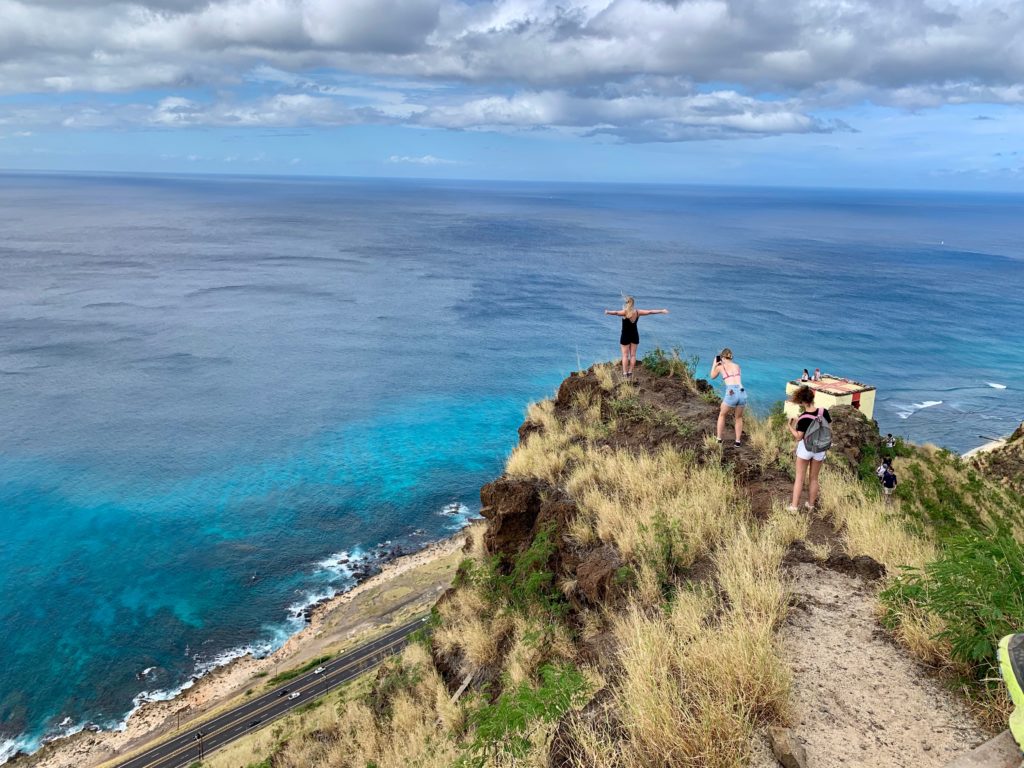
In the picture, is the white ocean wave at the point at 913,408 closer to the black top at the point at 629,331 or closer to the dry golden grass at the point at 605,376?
the dry golden grass at the point at 605,376

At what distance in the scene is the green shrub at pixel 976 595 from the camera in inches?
207

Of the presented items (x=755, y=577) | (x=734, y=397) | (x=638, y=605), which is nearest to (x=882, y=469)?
(x=734, y=397)

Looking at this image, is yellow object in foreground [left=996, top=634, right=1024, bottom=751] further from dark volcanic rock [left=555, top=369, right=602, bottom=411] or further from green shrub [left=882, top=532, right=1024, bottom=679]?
dark volcanic rock [left=555, top=369, right=602, bottom=411]

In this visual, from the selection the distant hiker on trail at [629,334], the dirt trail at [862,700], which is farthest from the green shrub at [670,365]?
the dirt trail at [862,700]

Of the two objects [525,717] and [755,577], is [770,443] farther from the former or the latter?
[525,717]

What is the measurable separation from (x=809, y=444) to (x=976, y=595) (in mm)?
4422

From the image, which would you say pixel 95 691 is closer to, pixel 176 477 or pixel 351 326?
pixel 176 477

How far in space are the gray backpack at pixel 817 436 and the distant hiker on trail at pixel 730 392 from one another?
6.69ft

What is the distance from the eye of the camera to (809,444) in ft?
32.3

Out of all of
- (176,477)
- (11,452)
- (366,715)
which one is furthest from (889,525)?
(11,452)

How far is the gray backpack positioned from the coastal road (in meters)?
15.6

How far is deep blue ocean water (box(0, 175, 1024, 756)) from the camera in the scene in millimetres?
30938

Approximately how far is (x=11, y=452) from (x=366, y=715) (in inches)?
1644

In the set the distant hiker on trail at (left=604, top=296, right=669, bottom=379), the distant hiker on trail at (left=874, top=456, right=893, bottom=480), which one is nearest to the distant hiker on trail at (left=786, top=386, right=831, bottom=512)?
the distant hiker on trail at (left=874, top=456, right=893, bottom=480)
